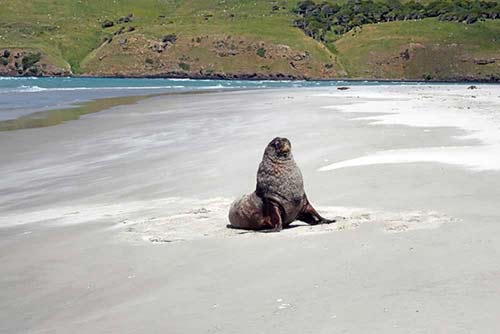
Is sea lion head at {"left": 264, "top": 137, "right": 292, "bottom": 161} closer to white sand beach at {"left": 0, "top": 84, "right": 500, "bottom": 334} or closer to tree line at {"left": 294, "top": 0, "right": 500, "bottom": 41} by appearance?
white sand beach at {"left": 0, "top": 84, "right": 500, "bottom": 334}

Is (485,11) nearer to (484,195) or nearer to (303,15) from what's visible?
(303,15)

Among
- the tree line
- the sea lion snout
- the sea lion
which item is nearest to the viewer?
the sea lion

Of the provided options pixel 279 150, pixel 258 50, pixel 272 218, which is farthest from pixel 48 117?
pixel 258 50

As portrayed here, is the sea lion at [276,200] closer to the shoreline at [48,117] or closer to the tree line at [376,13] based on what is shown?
the shoreline at [48,117]

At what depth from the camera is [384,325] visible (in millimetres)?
5965

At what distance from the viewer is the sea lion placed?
34.3 ft

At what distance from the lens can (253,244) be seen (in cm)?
931

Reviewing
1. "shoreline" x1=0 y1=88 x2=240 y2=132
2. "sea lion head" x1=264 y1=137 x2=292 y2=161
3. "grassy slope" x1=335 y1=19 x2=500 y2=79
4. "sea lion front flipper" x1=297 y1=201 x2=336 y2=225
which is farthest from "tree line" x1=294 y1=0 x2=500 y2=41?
"sea lion front flipper" x1=297 y1=201 x2=336 y2=225

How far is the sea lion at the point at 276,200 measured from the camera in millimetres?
10445

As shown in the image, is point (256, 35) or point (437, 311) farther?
point (256, 35)

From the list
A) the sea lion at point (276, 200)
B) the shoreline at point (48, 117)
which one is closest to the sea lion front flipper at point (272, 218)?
the sea lion at point (276, 200)

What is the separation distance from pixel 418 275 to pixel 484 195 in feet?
13.5

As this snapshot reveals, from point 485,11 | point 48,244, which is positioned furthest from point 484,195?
point 485,11

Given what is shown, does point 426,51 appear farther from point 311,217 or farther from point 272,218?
point 272,218
